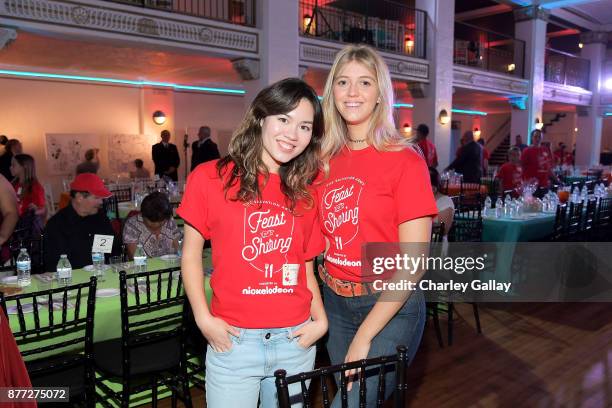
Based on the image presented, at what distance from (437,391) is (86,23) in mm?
5765

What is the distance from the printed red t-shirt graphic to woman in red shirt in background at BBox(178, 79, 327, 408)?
6.4 inches

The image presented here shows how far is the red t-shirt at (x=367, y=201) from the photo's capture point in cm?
153

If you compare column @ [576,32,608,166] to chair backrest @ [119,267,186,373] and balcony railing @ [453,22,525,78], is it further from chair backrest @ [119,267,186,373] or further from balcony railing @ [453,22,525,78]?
chair backrest @ [119,267,186,373]

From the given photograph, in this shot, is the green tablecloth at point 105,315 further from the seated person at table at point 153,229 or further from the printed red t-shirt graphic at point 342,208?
the printed red t-shirt graphic at point 342,208

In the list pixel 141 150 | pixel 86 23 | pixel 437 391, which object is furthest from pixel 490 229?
pixel 141 150

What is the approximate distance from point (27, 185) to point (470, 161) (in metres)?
6.87

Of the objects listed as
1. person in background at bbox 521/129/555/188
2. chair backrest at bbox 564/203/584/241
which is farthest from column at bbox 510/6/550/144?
chair backrest at bbox 564/203/584/241

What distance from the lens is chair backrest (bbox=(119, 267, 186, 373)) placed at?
2535mm

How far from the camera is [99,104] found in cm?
1148

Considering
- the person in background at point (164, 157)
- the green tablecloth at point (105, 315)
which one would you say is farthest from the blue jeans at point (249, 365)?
the person in background at point (164, 157)

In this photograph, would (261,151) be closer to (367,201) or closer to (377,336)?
(367,201)

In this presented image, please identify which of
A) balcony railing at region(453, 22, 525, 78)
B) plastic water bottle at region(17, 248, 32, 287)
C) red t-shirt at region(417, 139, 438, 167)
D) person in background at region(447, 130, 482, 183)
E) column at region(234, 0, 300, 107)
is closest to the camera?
plastic water bottle at region(17, 248, 32, 287)

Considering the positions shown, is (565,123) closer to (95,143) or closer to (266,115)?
(95,143)

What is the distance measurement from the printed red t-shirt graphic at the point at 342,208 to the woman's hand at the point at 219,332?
0.43 meters
